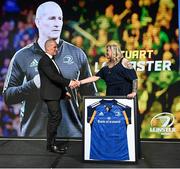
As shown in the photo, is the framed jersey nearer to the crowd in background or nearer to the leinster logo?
the crowd in background

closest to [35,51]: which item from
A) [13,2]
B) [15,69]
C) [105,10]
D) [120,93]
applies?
[15,69]

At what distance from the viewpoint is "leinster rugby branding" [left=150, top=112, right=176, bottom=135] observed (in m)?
7.30

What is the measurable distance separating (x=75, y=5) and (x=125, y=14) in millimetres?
1001

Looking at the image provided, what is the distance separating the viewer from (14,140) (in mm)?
7465

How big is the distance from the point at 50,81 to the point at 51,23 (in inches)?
71.7

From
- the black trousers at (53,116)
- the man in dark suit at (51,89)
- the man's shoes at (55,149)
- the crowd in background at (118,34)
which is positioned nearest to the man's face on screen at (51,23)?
the crowd in background at (118,34)

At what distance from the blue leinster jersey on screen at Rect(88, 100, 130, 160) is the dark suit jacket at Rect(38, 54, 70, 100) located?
876mm

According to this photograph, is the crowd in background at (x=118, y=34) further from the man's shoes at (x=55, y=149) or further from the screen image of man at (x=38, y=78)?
the man's shoes at (x=55, y=149)

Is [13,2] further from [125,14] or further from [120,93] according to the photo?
[120,93]

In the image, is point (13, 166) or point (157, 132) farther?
point (157, 132)

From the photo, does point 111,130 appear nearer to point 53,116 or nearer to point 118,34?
point 53,116

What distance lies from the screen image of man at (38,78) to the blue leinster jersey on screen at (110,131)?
6.39ft

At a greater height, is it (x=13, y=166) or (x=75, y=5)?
(x=75, y=5)

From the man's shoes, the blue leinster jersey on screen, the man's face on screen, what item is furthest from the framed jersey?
the man's face on screen
